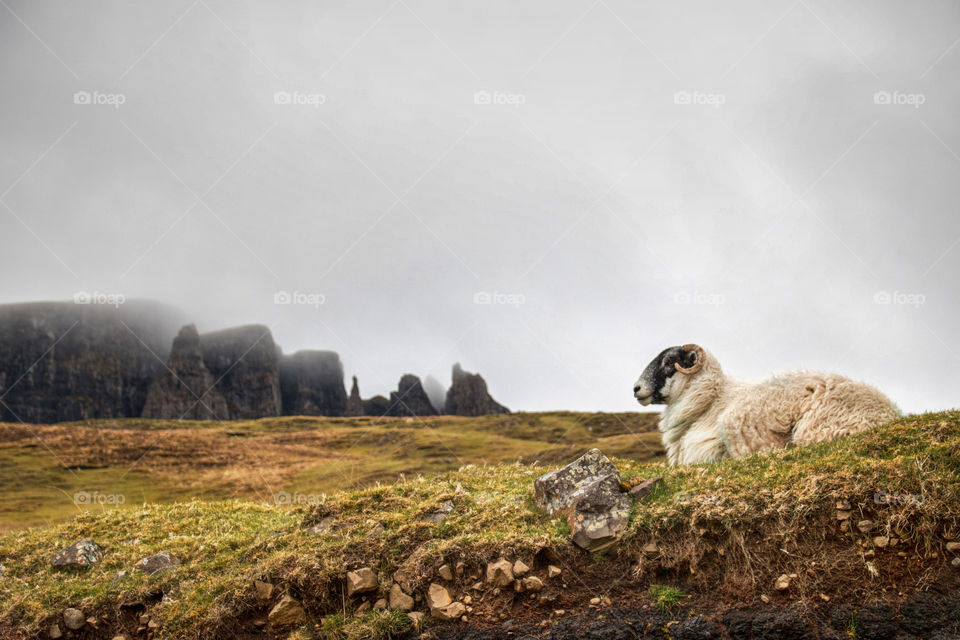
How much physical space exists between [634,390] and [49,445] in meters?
46.7

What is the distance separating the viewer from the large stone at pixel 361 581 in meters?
6.53

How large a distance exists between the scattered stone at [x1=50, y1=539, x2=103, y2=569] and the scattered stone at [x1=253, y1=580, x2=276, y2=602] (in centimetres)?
405

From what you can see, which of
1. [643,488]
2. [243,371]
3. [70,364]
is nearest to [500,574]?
[643,488]

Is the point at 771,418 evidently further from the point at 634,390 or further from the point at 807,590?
the point at 807,590

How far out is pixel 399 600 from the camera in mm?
6277

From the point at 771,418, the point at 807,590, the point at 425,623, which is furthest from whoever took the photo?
the point at 771,418

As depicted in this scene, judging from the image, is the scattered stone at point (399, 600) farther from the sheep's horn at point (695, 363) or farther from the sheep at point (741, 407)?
the sheep's horn at point (695, 363)

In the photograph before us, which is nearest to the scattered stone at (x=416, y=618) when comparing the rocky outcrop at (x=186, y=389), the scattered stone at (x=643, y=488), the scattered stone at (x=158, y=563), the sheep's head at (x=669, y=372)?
the scattered stone at (x=643, y=488)

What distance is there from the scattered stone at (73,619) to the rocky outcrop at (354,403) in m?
109

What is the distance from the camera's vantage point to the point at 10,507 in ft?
86.8

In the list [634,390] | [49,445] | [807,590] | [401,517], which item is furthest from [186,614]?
[49,445]

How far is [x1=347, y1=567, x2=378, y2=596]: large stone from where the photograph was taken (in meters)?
6.53

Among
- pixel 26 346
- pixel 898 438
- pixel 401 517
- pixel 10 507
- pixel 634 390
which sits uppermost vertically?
pixel 26 346

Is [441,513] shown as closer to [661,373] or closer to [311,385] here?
[661,373]
